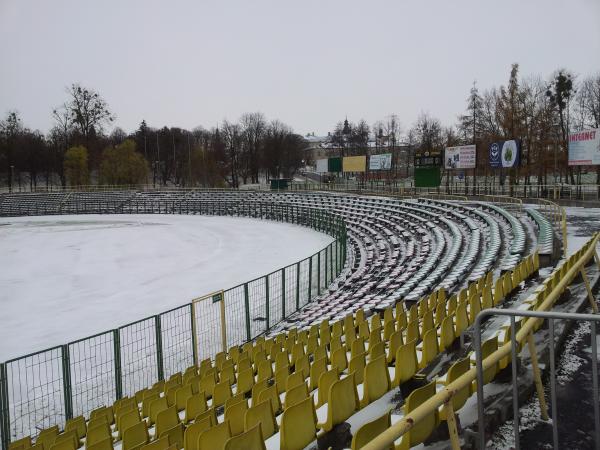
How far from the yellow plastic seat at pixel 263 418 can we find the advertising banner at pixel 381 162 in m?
41.8

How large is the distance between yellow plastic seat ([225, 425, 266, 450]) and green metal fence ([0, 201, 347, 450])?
5687mm

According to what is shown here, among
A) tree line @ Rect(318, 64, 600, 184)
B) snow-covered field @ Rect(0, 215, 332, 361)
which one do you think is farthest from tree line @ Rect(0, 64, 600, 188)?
snow-covered field @ Rect(0, 215, 332, 361)

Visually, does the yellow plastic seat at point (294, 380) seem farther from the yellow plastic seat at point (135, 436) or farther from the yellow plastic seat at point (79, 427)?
the yellow plastic seat at point (79, 427)

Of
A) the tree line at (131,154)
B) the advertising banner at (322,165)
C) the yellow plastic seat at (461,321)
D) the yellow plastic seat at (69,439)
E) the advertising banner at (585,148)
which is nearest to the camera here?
the yellow plastic seat at (69,439)

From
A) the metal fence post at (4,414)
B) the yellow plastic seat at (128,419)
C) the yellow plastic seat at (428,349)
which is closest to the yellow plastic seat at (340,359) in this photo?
the yellow plastic seat at (428,349)

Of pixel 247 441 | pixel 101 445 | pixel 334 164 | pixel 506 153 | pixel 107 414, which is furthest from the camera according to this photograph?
pixel 334 164

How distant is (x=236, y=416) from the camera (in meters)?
4.93

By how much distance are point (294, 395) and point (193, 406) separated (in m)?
1.90

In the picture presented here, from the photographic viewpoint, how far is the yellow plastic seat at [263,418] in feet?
15.1


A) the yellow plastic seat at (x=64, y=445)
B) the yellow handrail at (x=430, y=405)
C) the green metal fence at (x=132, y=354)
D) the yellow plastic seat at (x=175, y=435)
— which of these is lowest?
the green metal fence at (x=132, y=354)

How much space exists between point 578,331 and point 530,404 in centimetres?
246

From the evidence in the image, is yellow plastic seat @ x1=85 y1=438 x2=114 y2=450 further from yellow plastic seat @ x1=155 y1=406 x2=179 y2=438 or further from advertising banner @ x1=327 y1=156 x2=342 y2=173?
advertising banner @ x1=327 y1=156 x2=342 y2=173

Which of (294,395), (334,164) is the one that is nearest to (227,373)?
(294,395)

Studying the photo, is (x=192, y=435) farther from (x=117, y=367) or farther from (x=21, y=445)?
(x=117, y=367)
